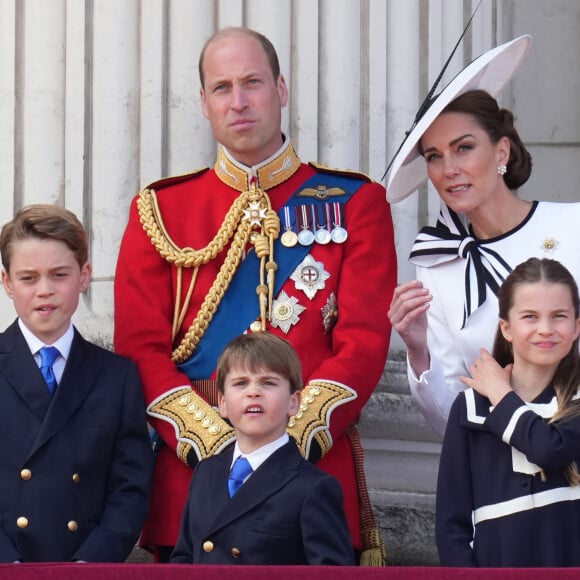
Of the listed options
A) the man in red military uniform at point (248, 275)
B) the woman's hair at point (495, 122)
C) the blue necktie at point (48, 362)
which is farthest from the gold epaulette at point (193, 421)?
the woman's hair at point (495, 122)

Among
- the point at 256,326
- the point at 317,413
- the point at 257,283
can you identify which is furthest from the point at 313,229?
the point at 317,413

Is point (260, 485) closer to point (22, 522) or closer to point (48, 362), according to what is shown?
point (22, 522)

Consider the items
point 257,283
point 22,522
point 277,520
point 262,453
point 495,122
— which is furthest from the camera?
point 257,283

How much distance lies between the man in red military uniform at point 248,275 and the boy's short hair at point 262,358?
27cm

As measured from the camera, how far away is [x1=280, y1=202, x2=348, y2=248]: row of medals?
4590 millimetres

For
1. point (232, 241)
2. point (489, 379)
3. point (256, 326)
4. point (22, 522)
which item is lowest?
point (22, 522)

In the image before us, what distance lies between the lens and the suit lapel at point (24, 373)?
423 centimetres

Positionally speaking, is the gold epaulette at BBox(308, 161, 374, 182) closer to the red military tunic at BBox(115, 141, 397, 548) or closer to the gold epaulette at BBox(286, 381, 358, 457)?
the red military tunic at BBox(115, 141, 397, 548)

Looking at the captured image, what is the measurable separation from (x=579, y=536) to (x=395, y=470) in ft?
4.81

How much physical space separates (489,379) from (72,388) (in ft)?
3.31

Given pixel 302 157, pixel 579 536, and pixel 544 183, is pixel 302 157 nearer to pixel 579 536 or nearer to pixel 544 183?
pixel 544 183

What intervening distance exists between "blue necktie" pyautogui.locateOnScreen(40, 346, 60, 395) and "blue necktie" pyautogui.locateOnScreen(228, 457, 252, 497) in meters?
0.57

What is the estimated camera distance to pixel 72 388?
14.0 ft

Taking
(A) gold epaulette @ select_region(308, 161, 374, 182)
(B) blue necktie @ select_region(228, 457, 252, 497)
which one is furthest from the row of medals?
(B) blue necktie @ select_region(228, 457, 252, 497)
